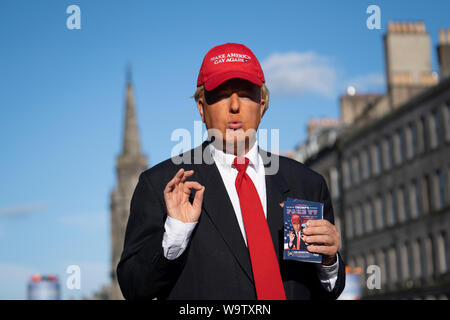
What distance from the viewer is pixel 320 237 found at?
12.2 feet

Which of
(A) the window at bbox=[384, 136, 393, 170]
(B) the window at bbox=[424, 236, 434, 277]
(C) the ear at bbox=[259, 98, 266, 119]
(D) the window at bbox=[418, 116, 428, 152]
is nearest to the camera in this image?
(C) the ear at bbox=[259, 98, 266, 119]

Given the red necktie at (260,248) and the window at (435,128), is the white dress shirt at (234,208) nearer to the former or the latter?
the red necktie at (260,248)

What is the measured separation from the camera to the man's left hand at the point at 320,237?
371 centimetres

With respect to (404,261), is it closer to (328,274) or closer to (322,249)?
(328,274)

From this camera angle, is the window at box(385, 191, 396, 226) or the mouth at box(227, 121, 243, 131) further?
the window at box(385, 191, 396, 226)

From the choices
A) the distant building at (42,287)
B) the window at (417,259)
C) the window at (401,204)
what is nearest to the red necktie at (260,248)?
the distant building at (42,287)

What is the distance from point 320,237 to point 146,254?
30.2 inches

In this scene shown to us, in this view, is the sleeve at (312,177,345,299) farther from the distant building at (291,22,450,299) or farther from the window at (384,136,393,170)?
the window at (384,136,393,170)

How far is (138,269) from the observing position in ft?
12.4

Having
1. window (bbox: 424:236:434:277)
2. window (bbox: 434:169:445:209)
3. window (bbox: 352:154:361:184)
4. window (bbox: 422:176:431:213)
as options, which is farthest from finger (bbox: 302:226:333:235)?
window (bbox: 352:154:361:184)

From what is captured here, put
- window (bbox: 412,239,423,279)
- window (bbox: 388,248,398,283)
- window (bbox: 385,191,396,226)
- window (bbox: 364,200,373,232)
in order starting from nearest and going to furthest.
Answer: window (bbox: 412,239,423,279), window (bbox: 388,248,398,283), window (bbox: 385,191,396,226), window (bbox: 364,200,373,232)

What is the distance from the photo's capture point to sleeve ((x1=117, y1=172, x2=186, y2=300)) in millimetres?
3738

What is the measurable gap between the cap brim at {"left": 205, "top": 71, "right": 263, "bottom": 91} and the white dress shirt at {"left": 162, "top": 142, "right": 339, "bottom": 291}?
30 cm
